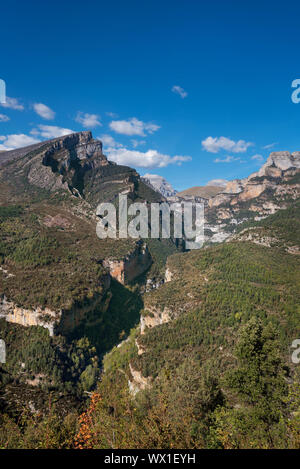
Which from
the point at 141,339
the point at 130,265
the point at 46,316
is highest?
the point at 130,265

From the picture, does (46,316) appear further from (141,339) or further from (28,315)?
(141,339)

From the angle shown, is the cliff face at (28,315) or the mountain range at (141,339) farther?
the cliff face at (28,315)

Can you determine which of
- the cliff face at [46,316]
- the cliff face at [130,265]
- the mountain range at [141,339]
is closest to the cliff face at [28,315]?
the cliff face at [46,316]

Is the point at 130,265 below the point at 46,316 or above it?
above

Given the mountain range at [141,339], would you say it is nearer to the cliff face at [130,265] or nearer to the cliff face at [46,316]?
the cliff face at [46,316]

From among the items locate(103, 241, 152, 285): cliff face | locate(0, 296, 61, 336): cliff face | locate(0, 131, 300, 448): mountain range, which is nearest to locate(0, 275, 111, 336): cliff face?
locate(0, 296, 61, 336): cliff face

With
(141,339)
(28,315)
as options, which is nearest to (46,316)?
(28,315)

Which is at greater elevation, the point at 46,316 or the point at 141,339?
the point at 46,316

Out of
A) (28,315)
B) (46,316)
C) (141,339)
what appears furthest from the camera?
(28,315)

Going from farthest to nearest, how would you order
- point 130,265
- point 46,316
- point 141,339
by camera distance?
point 130,265, point 46,316, point 141,339

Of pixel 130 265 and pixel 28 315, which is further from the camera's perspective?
pixel 130 265

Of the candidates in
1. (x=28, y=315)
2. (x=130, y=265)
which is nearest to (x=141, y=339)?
(x=28, y=315)

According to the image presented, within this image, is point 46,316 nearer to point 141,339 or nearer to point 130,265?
point 141,339

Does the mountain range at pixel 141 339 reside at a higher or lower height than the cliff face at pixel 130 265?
lower
